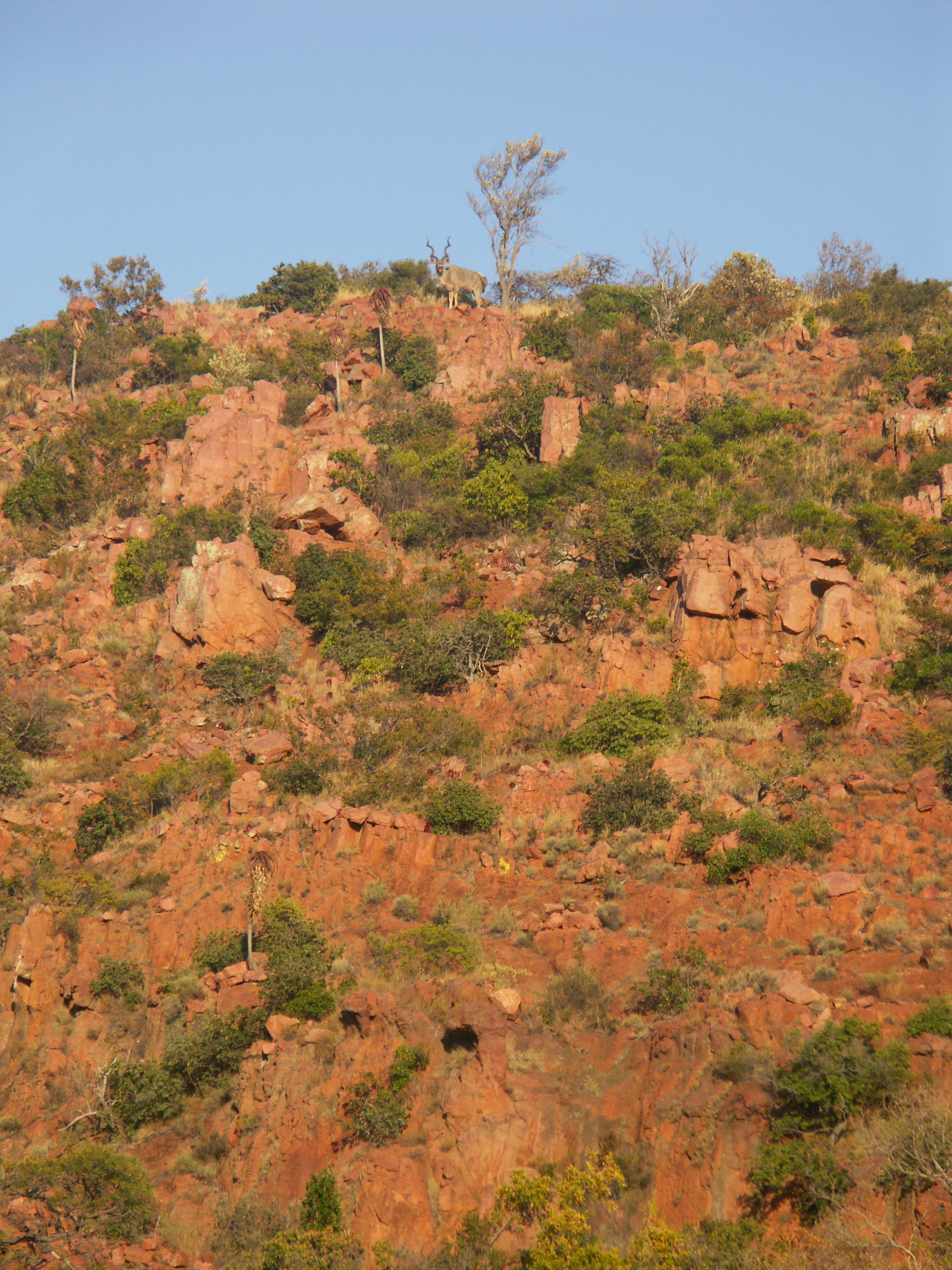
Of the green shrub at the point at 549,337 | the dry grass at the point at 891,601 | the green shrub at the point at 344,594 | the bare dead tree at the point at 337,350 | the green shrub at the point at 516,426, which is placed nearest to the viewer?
the dry grass at the point at 891,601

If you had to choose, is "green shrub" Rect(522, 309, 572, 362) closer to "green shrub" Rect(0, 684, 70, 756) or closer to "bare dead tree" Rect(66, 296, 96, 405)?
"bare dead tree" Rect(66, 296, 96, 405)

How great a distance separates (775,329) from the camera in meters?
34.9

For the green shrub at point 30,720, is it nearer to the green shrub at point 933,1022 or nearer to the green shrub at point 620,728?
the green shrub at point 620,728

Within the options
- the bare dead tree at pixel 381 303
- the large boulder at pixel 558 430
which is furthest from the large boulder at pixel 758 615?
the bare dead tree at pixel 381 303

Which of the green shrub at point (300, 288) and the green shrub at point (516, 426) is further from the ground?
the green shrub at point (300, 288)

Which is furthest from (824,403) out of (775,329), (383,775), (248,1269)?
(248,1269)

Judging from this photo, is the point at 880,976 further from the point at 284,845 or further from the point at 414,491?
the point at 414,491

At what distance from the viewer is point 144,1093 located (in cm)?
1380

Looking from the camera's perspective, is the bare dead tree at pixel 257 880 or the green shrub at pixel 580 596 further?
the green shrub at pixel 580 596

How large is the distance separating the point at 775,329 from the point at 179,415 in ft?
68.5

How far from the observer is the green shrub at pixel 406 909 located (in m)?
15.8

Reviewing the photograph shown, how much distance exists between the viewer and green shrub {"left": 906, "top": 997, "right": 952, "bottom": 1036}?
414 inches

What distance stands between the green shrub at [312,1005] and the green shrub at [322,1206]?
260 cm

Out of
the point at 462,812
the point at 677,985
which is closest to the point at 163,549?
the point at 462,812
